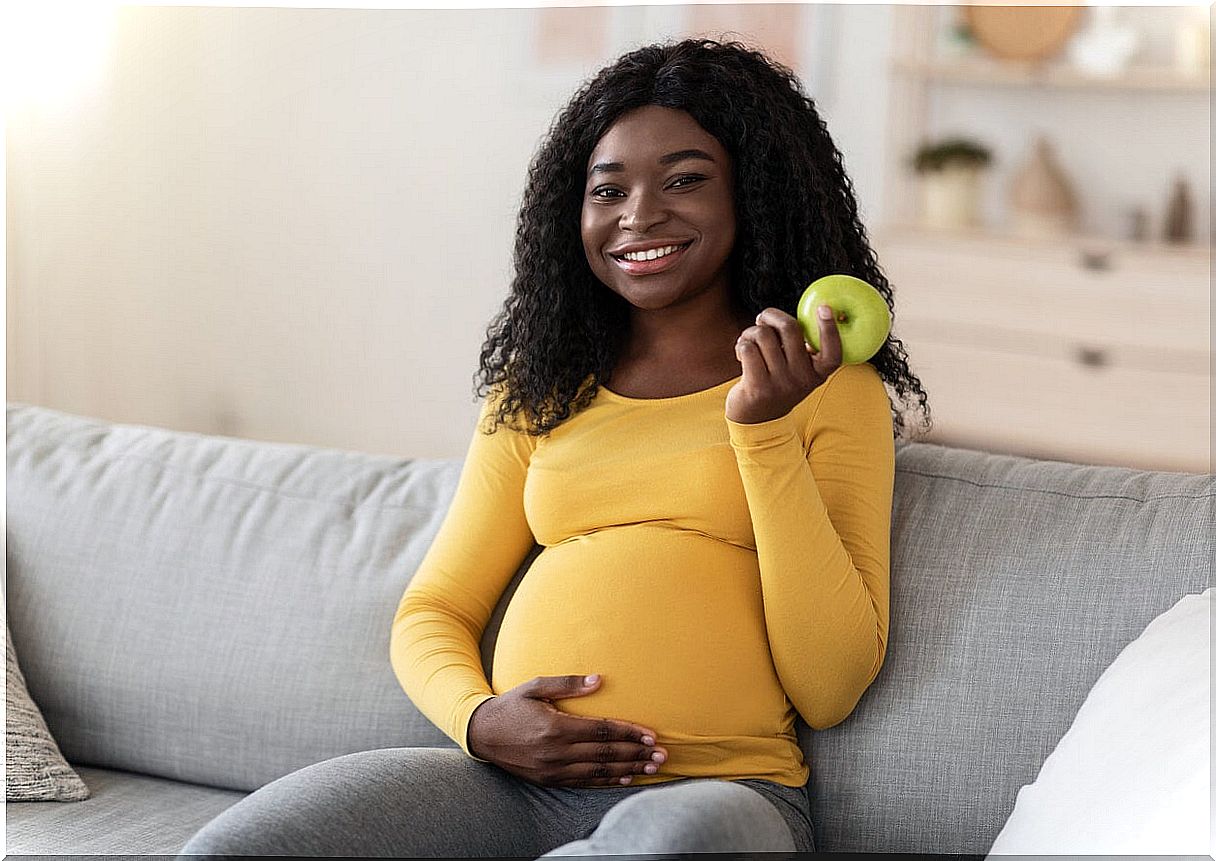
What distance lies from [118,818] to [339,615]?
0.33 metres

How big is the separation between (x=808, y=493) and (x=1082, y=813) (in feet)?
1.19

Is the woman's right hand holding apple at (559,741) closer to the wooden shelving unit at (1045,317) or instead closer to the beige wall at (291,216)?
the wooden shelving unit at (1045,317)

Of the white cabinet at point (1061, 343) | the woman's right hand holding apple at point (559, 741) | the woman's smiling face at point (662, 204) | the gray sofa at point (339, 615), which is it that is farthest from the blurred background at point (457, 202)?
the woman's right hand holding apple at point (559, 741)

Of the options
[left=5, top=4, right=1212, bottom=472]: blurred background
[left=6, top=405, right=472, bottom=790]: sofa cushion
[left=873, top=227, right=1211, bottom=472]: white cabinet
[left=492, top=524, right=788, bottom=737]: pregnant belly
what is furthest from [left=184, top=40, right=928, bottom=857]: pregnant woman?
[left=5, top=4, right=1212, bottom=472]: blurred background

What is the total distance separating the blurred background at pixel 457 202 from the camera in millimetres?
3910

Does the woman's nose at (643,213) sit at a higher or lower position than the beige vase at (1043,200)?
higher

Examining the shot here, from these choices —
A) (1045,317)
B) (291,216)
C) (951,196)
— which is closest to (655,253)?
(1045,317)

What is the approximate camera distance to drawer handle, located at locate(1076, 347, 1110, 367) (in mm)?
3869

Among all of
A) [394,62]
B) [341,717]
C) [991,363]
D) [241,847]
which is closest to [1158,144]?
[991,363]

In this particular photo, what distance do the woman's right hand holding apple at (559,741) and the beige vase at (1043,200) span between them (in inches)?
122

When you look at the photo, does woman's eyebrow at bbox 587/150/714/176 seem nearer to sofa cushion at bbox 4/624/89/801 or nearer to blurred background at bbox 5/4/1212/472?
sofa cushion at bbox 4/624/89/801

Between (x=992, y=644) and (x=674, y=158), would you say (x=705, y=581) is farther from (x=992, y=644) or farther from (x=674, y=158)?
(x=674, y=158)

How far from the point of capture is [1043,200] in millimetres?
4035

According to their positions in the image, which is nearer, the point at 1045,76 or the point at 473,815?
the point at 473,815
